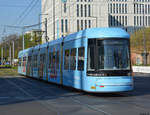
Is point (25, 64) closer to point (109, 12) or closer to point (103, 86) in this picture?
point (103, 86)

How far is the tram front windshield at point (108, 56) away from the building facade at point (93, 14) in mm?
70696

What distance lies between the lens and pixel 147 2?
323ft

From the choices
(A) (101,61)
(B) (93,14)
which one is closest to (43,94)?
(A) (101,61)

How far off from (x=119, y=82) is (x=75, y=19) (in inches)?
3092

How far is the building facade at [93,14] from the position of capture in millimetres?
90662

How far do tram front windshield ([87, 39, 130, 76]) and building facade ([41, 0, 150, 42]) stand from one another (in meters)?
70.7

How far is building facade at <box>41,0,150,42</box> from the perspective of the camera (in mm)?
90662

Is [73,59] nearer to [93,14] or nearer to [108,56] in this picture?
[108,56]

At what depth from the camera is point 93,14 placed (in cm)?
9144

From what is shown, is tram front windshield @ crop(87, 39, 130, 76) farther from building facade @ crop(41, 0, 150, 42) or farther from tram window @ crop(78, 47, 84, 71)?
building facade @ crop(41, 0, 150, 42)

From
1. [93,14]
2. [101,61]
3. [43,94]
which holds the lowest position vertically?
[43,94]

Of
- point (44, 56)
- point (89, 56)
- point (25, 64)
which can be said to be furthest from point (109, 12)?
point (89, 56)

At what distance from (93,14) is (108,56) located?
3067 inches

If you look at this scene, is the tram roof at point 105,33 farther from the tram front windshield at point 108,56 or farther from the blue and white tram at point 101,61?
the tram front windshield at point 108,56
